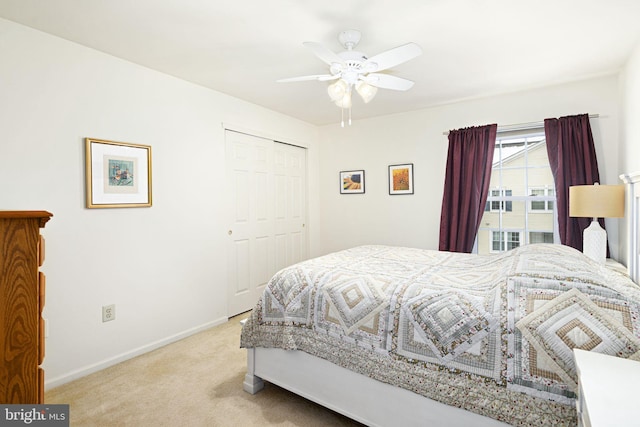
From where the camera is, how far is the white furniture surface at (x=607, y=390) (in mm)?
840

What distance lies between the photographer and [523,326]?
54.1 inches

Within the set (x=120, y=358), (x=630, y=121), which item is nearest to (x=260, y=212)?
(x=120, y=358)

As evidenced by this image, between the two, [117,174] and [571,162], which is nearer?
[117,174]

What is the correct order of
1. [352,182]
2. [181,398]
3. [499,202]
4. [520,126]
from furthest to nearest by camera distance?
[352,182] < [499,202] < [520,126] < [181,398]

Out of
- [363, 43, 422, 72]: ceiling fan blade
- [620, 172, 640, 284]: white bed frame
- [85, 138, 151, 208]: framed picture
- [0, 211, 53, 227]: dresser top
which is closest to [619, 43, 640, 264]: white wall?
[620, 172, 640, 284]: white bed frame

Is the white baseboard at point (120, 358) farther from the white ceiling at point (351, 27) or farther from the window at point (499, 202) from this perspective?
the window at point (499, 202)

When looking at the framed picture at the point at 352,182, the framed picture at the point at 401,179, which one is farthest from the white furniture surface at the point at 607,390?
the framed picture at the point at 352,182

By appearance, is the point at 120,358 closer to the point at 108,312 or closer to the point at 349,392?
the point at 108,312

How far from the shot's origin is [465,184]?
3.71 meters

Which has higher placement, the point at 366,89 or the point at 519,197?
the point at 366,89

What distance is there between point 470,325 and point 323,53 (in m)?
1.67

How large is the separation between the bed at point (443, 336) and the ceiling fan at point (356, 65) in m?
1.28

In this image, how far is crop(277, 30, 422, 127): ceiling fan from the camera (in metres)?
1.94

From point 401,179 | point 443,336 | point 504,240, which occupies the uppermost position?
point 401,179
